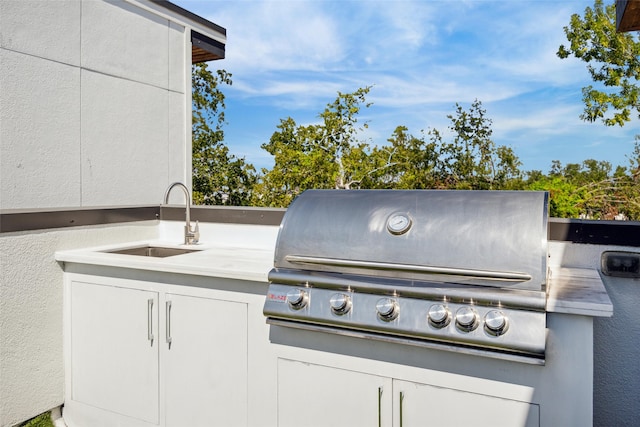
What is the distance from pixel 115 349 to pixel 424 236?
1.82m

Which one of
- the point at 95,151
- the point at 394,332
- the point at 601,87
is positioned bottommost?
the point at 394,332

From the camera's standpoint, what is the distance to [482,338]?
5.51 ft

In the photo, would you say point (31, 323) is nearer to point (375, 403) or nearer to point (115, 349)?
point (115, 349)

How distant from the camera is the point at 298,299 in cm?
202

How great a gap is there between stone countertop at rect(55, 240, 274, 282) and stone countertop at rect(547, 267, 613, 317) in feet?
3.88

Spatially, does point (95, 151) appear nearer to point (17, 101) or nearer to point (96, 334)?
point (17, 101)

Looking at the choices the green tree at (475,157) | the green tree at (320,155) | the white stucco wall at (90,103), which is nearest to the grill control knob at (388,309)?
the white stucco wall at (90,103)

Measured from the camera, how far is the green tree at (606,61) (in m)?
11.4

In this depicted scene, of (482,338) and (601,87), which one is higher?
(601,87)

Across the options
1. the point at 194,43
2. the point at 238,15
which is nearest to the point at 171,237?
the point at 194,43

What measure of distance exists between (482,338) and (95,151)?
3.65 metres

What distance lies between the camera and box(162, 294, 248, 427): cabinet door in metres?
2.33

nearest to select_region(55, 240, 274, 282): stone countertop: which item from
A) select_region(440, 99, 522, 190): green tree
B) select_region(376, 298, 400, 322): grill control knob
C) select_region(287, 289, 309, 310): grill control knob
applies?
select_region(287, 289, 309, 310): grill control knob

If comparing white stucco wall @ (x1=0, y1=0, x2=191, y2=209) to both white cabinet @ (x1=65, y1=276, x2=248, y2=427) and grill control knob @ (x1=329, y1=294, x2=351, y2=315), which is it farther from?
grill control knob @ (x1=329, y1=294, x2=351, y2=315)
